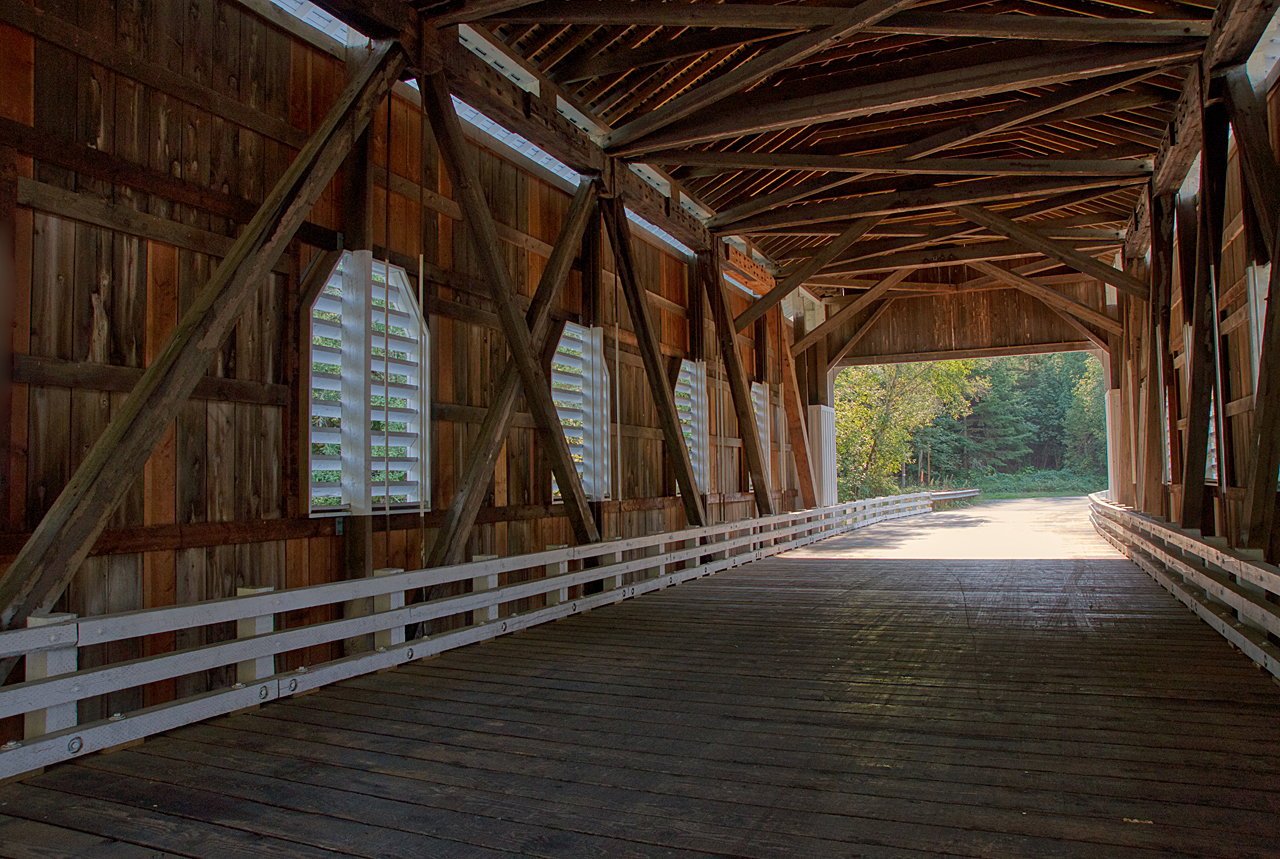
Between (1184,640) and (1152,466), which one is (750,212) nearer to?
(1152,466)

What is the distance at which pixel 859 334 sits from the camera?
15867 millimetres

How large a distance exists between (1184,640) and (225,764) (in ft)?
16.7

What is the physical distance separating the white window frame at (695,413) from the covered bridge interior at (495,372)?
0.25 ft

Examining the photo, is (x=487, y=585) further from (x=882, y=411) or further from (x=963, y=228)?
(x=882, y=411)

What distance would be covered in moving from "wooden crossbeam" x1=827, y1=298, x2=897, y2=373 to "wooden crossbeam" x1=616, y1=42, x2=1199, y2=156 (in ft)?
28.8

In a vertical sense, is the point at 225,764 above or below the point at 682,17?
below

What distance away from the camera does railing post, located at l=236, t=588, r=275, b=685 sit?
12.5ft

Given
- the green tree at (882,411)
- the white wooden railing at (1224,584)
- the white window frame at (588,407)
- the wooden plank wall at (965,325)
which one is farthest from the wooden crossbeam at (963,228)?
the green tree at (882,411)

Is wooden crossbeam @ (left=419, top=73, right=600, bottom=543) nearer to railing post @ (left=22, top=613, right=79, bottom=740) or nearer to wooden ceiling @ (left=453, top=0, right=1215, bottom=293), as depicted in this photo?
wooden ceiling @ (left=453, top=0, right=1215, bottom=293)

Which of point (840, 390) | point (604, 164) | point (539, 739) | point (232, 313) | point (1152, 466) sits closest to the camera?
point (539, 739)

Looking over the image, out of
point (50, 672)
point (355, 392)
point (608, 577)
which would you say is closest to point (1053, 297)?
point (608, 577)

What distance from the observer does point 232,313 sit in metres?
3.84

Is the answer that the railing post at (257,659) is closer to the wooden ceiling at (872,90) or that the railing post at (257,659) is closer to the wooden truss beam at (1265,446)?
the wooden ceiling at (872,90)

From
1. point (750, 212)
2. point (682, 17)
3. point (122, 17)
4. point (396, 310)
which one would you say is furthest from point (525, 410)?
point (750, 212)
